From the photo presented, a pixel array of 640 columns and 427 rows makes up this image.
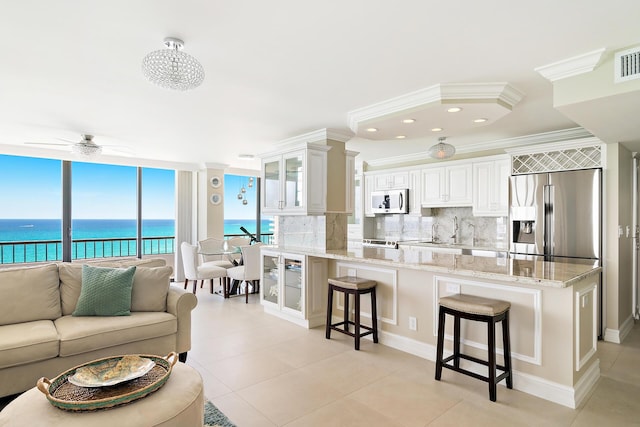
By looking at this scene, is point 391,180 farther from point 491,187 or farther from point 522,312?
point 522,312

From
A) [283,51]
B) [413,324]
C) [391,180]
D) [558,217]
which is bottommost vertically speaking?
[413,324]

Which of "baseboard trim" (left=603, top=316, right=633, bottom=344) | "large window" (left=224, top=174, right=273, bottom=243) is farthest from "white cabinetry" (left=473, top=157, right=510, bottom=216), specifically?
"large window" (left=224, top=174, right=273, bottom=243)

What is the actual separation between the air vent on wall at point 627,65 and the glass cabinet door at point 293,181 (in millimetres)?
3064

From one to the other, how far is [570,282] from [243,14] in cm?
267

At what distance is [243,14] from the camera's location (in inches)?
76.2

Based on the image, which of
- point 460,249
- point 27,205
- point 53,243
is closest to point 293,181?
point 460,249

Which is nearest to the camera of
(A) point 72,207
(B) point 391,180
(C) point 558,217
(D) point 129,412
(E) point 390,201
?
(D) point 129,412

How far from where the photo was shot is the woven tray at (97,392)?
155 centimetres

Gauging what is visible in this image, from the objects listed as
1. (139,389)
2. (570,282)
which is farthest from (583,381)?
(139,389)

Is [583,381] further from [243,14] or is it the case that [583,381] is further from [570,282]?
[243,14]

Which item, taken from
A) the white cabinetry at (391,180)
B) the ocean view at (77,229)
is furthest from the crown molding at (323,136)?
the ocean view at (77,229)

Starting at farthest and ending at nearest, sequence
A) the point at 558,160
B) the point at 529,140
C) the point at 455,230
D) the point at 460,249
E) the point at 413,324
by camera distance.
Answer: the point at 455,230, the point at 460,249, the point at 529,140, the point at 558,160, the point at 413,324

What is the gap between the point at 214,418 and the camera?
2271 millimetres

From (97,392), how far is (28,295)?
1.77 metres
